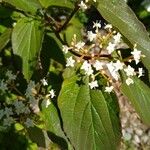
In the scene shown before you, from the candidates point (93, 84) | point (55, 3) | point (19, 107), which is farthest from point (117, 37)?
point (19, 107)

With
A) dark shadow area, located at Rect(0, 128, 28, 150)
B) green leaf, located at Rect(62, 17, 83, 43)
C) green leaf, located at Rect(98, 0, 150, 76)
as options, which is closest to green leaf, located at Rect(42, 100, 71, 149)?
green leaf, located at Rect(98, 0, 150, 76)

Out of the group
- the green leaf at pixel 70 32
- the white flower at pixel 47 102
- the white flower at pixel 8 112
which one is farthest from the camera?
the green leaf at pixel 70 32

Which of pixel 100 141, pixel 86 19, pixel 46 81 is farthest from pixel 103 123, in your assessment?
pixel 86 19

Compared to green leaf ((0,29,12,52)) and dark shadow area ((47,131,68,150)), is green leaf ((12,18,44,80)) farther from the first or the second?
dark shadow area ((47,131,68,150))

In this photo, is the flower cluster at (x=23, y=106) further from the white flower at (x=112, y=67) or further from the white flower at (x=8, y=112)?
the white flower at (x=112, y=67)

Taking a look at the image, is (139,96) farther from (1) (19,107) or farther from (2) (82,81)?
(1) (19,107)

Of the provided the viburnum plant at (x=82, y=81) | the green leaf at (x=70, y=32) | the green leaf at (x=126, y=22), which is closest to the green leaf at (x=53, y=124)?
the viburnum plant at (x=82, y=81)
